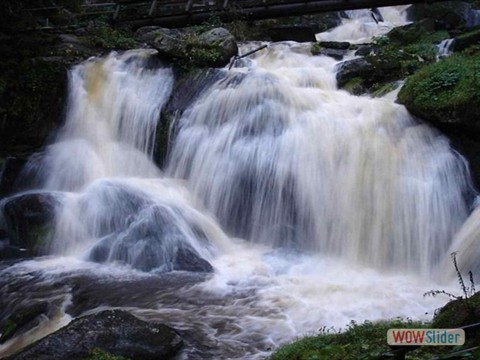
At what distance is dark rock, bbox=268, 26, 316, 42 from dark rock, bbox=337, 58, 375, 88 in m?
4.84

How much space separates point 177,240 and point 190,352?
9.72 ft

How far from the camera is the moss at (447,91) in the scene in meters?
9.19

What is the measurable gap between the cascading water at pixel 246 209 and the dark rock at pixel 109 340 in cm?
42

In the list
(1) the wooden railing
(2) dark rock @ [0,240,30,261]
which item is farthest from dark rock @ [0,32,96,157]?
(1) the wooden railing

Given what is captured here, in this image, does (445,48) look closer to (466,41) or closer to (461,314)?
(466,41)

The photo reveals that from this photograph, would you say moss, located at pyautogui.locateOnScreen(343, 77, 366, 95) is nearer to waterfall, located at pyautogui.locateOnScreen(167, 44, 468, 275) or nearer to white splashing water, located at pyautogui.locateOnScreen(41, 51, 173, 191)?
waterfall, located at pyautogui.locateOnScreen(167, 44, 468, 275)

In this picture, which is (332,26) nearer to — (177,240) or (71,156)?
(71,156)

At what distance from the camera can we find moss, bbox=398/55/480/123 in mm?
9188

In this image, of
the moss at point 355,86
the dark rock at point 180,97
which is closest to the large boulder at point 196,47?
the dark rock at point 180,97

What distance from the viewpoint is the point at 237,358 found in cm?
567

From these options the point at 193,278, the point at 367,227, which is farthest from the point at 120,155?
the point at 367,227

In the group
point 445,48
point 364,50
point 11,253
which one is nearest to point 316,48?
point 364,50

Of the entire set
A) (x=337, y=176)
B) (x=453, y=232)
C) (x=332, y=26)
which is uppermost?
(x=332, y=26)

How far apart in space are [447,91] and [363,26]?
911 centimetres
